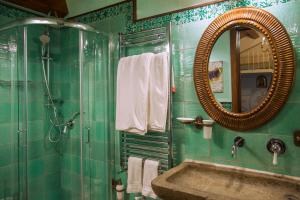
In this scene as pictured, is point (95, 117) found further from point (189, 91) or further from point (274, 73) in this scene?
point (274, 73)

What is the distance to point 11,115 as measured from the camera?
2.02 meters

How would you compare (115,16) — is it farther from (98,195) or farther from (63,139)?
(98,195)

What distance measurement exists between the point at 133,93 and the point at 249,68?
2.96ft

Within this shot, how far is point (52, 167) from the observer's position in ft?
A: 8.09

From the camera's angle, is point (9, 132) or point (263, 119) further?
point (9, 132)

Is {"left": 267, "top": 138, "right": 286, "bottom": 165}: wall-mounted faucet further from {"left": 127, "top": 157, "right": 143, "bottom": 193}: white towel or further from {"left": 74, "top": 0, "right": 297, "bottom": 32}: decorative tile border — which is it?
{"left": 127, "top": 157, "right": 143, "bottom": 193}: white towel

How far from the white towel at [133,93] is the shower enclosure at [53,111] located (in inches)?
11.2

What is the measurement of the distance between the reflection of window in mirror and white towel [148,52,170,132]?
0.48 metres

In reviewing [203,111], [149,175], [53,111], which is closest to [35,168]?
[53,111]

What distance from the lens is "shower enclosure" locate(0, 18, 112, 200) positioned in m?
1.99

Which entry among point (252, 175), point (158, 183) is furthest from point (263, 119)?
point (158, 183)

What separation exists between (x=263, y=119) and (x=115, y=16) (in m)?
1.59

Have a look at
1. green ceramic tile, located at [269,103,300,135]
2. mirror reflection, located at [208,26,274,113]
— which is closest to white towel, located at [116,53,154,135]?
mirror reflection, located at [208,26,274,113]

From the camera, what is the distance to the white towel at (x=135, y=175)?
1.92 meters
